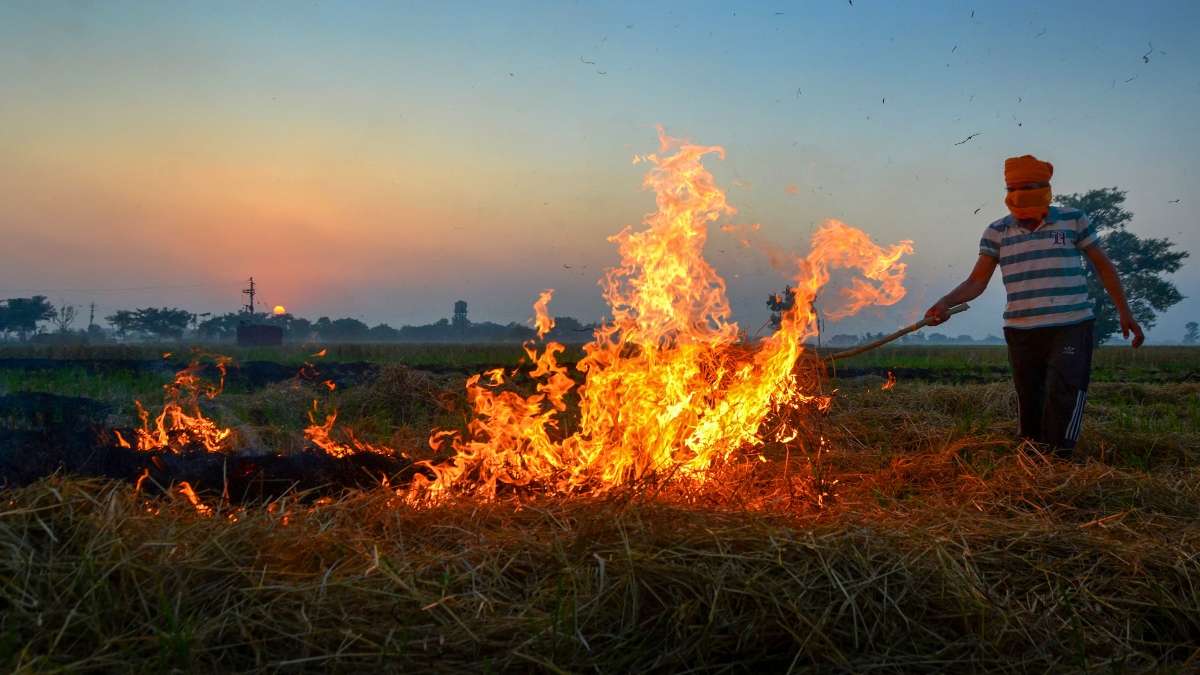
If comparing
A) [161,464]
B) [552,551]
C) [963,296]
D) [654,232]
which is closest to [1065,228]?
[963,296]

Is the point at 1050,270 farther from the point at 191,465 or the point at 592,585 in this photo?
the point at 191,465

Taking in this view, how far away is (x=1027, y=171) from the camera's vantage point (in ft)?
17.1

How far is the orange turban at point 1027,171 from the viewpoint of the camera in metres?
5.18

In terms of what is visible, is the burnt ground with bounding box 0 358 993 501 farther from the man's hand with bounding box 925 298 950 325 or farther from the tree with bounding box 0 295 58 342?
the tree with bounding box 0 295 58 342

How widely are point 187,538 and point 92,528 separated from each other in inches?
12.7

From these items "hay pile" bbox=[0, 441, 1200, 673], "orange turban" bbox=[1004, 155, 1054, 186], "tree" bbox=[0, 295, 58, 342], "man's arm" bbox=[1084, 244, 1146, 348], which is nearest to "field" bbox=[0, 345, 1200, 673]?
"hay pile" bbox=[0, 441, 1200, 673]

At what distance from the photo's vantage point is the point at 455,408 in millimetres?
9281

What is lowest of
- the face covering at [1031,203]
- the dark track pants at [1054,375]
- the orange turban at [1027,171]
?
the dark track pants at [1054,375]

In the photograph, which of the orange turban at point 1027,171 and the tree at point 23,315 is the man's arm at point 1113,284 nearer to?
the orange turban at point 1027,171

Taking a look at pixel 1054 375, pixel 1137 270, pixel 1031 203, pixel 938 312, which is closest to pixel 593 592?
pixel 938 312

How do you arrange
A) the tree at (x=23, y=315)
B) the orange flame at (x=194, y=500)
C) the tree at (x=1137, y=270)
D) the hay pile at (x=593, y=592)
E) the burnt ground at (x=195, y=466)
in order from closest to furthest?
the hay pile at (x=593, y=592) → the orange flame at (x=194, y=500) → the burnt ground at (x=195, y=466) → the tree at (x=1137, y=270) → the tree at (x=23, y=315)

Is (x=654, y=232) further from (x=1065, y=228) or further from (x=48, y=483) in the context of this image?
(x=48, y=483)

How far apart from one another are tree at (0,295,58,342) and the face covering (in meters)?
123

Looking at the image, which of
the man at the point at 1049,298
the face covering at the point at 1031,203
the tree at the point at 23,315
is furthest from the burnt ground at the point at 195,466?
the tree at the point at 23,315
